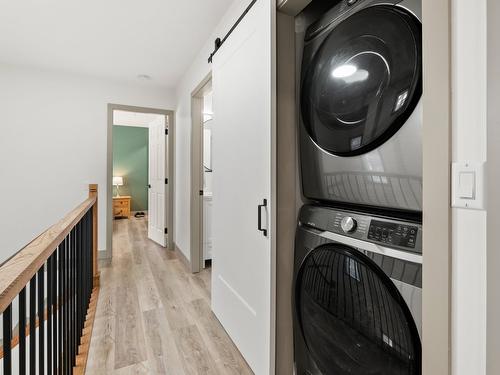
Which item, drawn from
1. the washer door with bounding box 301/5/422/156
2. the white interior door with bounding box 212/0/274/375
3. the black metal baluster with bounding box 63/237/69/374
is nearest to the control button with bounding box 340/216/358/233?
the washer door with bounding box 301/5/422/156

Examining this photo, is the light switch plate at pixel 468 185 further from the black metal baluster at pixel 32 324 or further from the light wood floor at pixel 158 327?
the light wood floor at pixel 158 327

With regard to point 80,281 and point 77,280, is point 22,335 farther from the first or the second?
point 80,281

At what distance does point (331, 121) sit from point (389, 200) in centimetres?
40

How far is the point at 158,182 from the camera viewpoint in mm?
4355

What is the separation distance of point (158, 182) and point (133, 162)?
11.7 feet

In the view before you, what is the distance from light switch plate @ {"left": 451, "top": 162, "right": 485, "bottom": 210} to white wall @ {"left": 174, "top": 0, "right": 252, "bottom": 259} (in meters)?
2.32

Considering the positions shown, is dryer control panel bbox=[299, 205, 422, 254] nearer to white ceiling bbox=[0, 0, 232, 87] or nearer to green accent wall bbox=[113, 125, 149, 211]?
white ceiling bbox=[0, 0, 232, 87]

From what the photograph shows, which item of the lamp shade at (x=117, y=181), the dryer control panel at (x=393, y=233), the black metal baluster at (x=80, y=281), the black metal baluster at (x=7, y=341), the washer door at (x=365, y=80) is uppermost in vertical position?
the washer door at (x=365, y=80)

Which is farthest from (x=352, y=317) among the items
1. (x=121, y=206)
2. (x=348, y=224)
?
(x=121, y=206)

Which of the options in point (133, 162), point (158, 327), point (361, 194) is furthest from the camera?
point (133, 162)

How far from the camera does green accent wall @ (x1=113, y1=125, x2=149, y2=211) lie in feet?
23.7

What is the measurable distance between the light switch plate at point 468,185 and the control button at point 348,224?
39cm

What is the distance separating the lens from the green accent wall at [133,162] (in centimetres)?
721

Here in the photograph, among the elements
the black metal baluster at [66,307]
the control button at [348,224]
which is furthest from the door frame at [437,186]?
the black metal baluster at [66,307]
